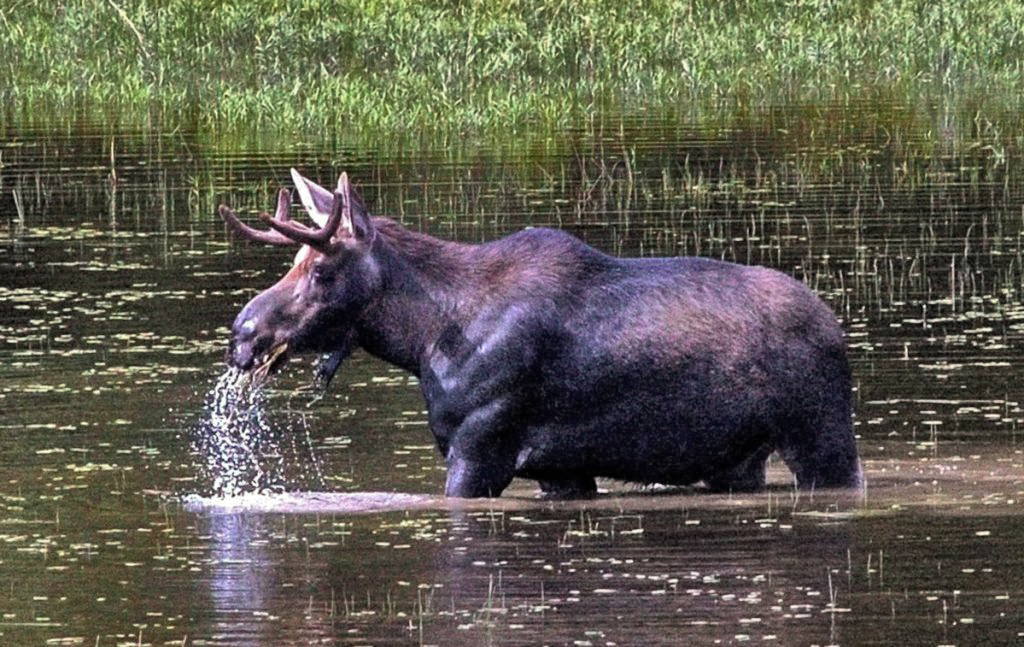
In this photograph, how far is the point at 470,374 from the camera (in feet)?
39.0

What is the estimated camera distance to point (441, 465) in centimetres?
1280

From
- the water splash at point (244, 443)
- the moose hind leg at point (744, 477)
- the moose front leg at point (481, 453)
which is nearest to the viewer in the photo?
the moose front leg at point (481, 453)

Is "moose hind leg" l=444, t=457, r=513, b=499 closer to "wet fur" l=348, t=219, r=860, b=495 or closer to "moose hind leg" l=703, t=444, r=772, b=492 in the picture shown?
"wet fur" l=348, t=219, r=860, b=495

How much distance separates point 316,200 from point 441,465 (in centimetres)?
135

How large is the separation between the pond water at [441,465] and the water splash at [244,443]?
0.03 metres

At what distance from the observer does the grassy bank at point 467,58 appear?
95.0ft

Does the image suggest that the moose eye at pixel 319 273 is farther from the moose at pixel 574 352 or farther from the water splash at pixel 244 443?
the water splash at pixel 244 443

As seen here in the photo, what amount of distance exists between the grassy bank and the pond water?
5087 mm

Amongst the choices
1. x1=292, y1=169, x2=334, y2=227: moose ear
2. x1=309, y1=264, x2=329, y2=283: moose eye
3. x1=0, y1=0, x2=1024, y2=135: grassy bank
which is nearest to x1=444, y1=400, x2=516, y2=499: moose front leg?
x1=309, y1=264, x2=329, y2=283: moose eye

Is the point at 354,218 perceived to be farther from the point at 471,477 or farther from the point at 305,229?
the point at 471,477

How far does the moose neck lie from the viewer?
12016 mm

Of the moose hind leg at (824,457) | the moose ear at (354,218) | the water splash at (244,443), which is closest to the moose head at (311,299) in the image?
the moose ear at (354,218)

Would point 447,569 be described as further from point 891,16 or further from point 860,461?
point 891,16

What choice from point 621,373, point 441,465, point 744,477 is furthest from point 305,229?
point 744,477
